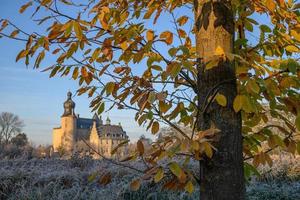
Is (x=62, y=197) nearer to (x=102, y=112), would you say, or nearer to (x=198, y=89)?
(x=102, y=112)

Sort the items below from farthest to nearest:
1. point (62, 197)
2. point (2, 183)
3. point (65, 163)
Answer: point (65, 163) → point (2, 183) → point (62, 197)

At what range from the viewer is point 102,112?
7.38ft

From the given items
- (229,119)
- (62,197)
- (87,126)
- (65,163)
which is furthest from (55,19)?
(87,126)

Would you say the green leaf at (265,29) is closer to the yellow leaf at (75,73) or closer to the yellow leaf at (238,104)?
the yellow leaf at (238,104)

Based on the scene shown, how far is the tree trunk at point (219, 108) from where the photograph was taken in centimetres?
184

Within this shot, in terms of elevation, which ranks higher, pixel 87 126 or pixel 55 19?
pixel 87 126

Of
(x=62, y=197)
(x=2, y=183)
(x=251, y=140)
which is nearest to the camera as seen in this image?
(x=251, y=140)

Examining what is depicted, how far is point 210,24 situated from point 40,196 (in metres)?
3.39

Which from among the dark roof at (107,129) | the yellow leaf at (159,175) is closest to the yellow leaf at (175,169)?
the yellow leaf at (159,175)

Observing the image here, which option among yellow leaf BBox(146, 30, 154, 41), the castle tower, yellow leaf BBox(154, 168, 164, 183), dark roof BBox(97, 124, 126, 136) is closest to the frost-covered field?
yellow leaf BBox(146, 30, 154, 41)

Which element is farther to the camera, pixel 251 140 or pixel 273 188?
pixel 273 188

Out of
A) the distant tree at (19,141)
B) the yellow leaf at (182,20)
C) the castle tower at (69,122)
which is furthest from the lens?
the castle tower at (69,122)

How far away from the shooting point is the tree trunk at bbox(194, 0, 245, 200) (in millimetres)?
1843

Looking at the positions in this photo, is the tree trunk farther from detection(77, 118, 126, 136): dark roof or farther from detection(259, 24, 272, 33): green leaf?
detection(77, 118, 126, 136): dark roof
